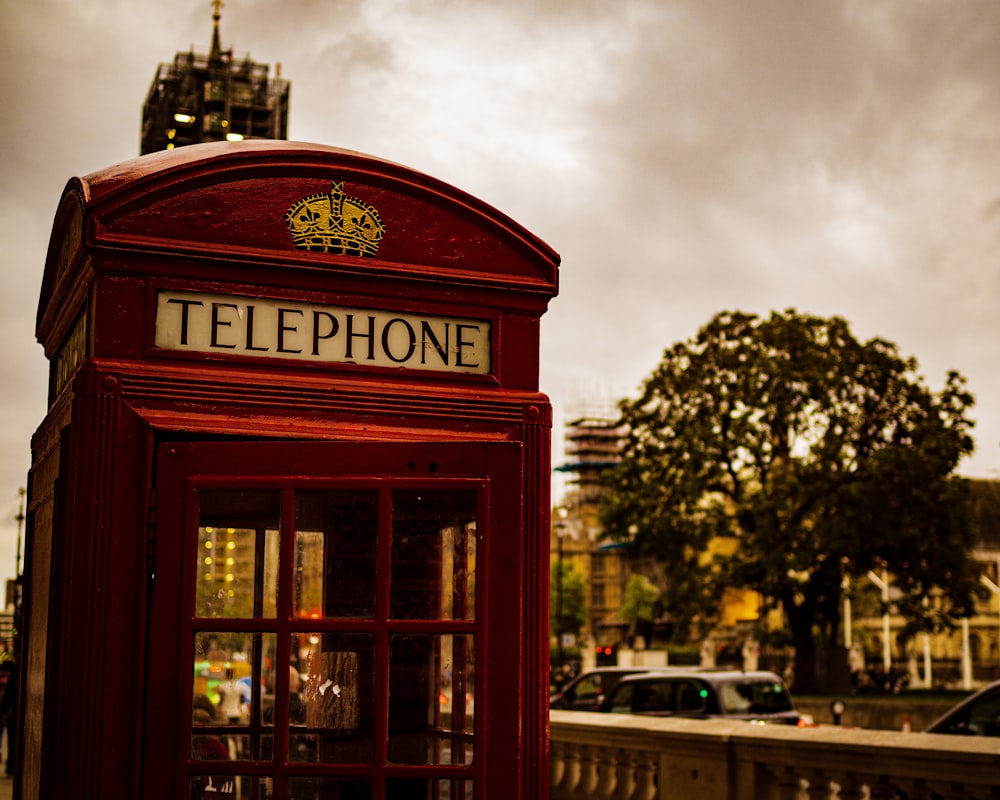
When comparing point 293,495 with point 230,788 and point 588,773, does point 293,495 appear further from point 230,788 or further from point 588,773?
point 588,773

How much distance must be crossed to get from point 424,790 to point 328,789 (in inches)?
8.9

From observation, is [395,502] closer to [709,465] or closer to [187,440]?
[187,440]

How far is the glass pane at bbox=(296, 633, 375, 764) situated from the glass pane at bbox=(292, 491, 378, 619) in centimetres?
7

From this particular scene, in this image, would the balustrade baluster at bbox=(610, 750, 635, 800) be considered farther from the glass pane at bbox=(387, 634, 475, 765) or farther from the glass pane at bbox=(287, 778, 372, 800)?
the glass pane at bbox=(287, 778, 372, 800)

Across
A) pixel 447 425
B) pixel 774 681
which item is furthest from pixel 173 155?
pixel 774 681

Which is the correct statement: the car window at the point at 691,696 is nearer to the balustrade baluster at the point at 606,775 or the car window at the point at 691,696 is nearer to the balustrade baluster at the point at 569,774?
the balustrade baluster at the point at 569,774

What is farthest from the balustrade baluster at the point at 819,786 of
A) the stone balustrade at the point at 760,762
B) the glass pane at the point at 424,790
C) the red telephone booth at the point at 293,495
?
the glass pane at the point at 424,790

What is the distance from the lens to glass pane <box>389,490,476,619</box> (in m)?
3.03

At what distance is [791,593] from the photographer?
111 ft

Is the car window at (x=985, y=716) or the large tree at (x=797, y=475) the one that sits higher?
the large tree at (x=797, y=475)

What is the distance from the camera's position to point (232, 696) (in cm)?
360

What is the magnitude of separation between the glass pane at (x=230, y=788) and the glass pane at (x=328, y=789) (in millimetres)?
60

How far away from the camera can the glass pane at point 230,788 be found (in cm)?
297

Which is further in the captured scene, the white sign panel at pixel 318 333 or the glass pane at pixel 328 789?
the white sign panel at pixel 318 333
